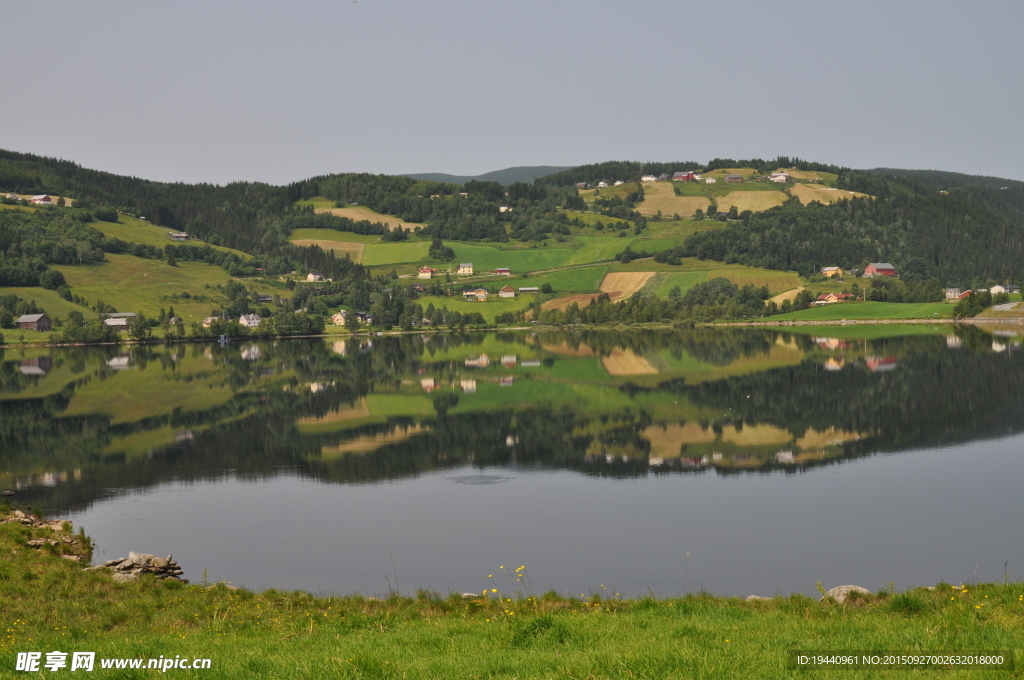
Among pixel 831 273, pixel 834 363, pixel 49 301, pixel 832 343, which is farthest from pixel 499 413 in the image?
pixel 831 273

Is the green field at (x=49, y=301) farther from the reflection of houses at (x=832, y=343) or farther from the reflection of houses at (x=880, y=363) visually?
the reflection of houses at (x=880, y=363)

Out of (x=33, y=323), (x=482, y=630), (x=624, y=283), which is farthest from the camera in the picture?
(x=624, y=283)

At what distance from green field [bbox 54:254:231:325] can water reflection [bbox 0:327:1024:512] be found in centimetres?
7458

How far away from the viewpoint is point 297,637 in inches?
549

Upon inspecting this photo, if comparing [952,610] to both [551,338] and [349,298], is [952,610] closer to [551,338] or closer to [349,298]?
[551,338]

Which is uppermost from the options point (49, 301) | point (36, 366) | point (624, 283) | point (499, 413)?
point (624, 283)

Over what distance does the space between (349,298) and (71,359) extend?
271 ft

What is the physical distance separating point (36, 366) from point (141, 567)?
9655 cm

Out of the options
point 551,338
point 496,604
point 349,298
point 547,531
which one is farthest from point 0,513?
point 349,298

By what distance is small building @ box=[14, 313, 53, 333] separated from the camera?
512 feet

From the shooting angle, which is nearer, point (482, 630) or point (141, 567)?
point (482, 630)

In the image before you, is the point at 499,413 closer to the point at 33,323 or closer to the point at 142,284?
the point at 33,323

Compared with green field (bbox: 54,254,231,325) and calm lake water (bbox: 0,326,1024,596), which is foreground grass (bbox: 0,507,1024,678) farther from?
green field (bbox: 54,254,231,325)

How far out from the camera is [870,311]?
162m
